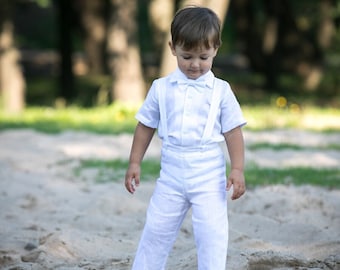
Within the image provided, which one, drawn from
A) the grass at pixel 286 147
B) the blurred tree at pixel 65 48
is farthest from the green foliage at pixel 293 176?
the blurred tree at pixel 65 48

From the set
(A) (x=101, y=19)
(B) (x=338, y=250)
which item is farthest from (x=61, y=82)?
(B) (x=338, y=250)

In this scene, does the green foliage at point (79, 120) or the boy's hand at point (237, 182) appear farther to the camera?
the green foliage at point (79, 120)

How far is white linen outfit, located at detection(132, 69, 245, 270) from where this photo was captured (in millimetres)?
3338

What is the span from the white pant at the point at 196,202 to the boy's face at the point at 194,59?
37cm

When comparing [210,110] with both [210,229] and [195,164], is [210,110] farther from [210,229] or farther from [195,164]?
[210,229]

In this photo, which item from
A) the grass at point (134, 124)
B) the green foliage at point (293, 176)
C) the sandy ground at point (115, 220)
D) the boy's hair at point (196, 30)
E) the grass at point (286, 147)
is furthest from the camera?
the grass at point (286, 147)

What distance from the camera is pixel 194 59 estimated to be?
131 inches

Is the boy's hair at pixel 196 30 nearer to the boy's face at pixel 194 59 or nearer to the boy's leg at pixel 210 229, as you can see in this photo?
the boy's face at pixel 194 59

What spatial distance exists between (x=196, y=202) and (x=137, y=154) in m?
0.40

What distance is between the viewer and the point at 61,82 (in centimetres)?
1827

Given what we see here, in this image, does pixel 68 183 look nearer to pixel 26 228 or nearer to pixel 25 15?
pixel 26 228

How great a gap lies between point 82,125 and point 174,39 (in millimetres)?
7108

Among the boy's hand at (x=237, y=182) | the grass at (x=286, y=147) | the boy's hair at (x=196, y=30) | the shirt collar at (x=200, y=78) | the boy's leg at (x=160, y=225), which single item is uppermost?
the boy's hair at (x=196, y=30)

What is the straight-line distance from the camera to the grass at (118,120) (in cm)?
1013
